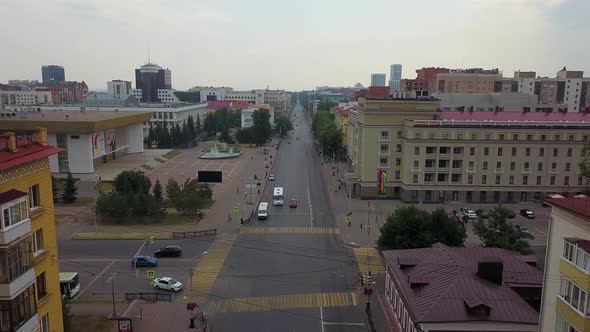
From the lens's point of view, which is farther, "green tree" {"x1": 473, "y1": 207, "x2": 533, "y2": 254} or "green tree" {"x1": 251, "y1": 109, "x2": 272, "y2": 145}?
"green tree" {"x1": 251, "y1": 109, "x2": 272, "y2": 145}

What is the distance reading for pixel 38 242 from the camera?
45.4ft

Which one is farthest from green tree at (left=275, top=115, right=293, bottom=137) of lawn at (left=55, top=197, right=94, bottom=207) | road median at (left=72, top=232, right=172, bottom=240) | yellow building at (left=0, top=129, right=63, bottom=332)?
yellow building at (left=0, top=129, right=63, bottom=332)

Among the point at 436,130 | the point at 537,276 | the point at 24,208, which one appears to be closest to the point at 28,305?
the point at 24,208

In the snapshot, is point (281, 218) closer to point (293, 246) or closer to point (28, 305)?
point (293, 246)

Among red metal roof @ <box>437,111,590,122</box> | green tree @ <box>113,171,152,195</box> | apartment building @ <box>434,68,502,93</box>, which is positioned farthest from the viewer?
apartment building @ <box>434,68,502,93</box>

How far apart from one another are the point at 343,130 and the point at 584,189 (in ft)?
146

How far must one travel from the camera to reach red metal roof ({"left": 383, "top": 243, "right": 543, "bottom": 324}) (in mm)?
18375

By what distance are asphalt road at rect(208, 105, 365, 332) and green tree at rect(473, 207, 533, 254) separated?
351 inches

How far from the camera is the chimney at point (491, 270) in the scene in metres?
20.4

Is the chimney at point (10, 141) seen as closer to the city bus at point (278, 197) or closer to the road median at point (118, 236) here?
the road median at point (118, 236)

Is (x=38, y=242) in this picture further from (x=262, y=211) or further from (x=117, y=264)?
(x=262, y=211)

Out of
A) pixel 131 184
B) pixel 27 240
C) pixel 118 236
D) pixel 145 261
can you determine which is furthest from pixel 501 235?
pixel 131 184

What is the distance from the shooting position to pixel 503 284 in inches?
809

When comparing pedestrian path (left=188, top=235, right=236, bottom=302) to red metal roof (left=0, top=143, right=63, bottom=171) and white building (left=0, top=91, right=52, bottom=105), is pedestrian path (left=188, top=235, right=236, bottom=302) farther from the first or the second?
white building (left=0, top=91, right=52, bottom=105)
